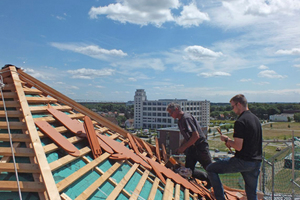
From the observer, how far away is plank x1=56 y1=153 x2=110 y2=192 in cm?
284

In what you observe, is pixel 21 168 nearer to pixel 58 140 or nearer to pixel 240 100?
pixel 58 140

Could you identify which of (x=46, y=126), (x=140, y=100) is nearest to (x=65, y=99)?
(x=46, y=126)

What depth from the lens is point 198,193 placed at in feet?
15.3

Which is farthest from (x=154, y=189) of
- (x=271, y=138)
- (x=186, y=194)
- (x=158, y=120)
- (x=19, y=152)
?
(x=158, y=120)

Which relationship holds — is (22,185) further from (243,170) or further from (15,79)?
(243,170)

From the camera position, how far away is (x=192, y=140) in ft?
15.6

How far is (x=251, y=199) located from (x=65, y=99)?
4.97 metres

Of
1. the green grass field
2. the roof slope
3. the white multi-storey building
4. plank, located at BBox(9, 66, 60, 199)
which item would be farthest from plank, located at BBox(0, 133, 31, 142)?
the white multi-storey building

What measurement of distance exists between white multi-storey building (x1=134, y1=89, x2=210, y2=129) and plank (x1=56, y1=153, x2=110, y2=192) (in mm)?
74053

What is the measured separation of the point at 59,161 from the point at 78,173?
34cm

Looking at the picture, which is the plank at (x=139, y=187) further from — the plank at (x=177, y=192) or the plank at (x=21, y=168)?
the plank at (x=21, y=168)

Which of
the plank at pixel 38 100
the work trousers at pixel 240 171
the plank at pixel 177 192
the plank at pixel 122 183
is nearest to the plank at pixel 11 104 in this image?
the plank at pixel 38 100

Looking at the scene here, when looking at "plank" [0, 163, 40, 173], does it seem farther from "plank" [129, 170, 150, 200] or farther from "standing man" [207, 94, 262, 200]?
"standing man" [207, 94, 262, 200]

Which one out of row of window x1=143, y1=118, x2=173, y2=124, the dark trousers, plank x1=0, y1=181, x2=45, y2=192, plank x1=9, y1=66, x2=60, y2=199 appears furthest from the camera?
row of window x1=143, y1=118, x2=173, y2=124
